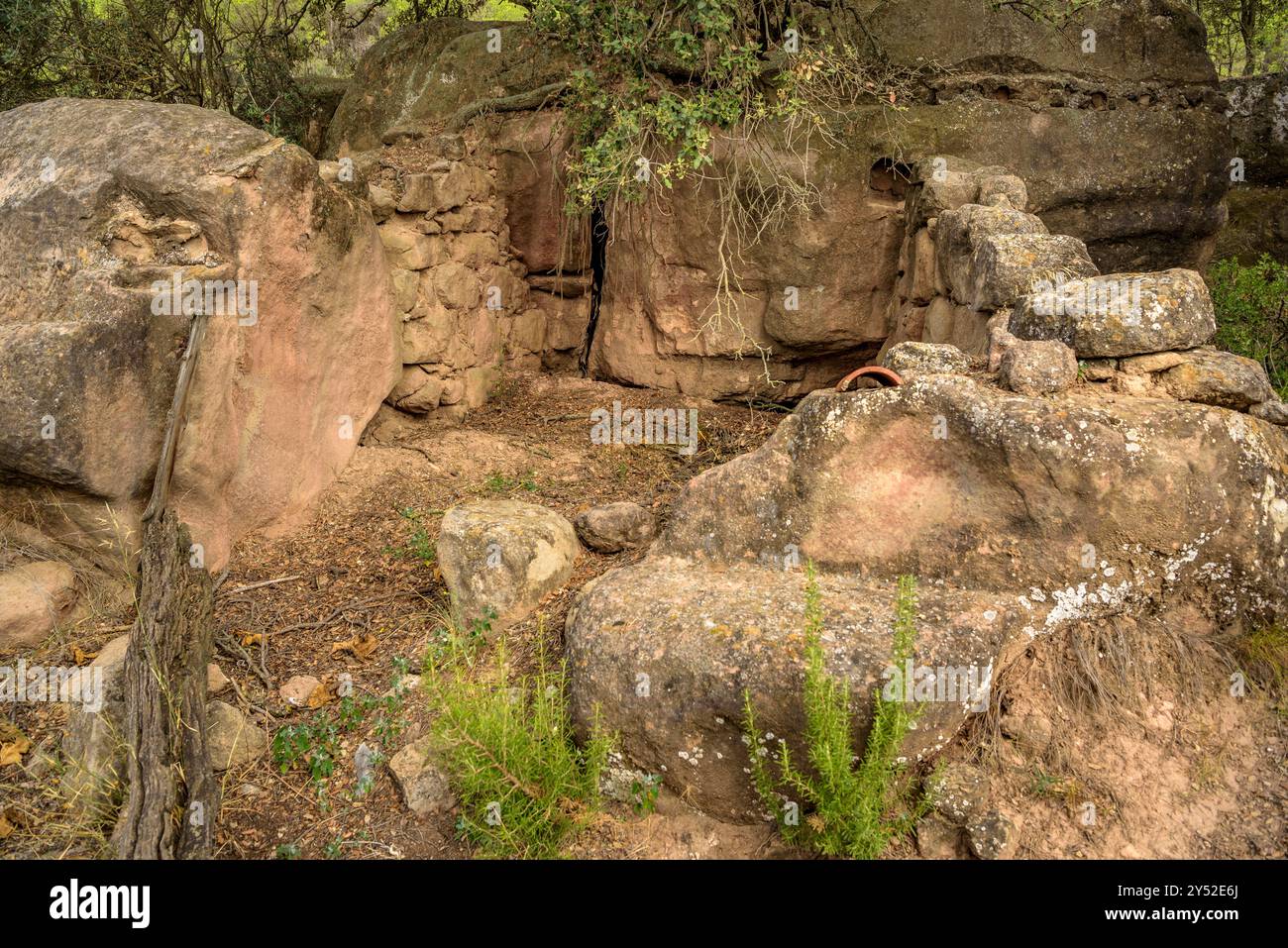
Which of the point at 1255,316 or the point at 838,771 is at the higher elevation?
the point at 1255,316

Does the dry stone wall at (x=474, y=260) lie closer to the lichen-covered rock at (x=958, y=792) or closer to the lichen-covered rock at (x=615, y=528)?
the lichen-covered rock at (x=615, y=528)

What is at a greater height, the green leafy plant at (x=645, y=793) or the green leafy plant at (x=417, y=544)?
the green leafy plant at (x=417, y=544)

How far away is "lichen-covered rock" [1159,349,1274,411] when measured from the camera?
12.9ft

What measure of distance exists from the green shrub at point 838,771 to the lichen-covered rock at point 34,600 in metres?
3.13

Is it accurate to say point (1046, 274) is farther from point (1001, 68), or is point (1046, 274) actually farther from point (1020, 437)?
point (1001, 68)

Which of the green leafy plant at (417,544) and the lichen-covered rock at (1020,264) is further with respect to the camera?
the green leafy plant at (417,544)

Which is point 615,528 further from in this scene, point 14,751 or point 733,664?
point 14,751

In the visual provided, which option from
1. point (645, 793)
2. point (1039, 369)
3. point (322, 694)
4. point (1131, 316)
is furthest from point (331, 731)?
point (1131, 316)

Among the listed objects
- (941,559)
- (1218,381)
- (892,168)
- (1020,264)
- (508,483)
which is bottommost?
(508,483)

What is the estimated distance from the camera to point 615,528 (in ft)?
15.3

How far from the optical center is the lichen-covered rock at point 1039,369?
401 centimetres

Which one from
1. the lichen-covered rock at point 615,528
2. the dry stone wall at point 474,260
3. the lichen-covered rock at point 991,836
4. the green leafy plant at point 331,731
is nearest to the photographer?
the lichen-covered rock at point 991,836

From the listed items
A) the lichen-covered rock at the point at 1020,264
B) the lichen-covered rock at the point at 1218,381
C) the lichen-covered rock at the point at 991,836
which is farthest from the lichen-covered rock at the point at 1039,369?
the lichen-covered rock at the point at 991,836

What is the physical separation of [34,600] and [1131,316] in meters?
4.80
